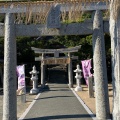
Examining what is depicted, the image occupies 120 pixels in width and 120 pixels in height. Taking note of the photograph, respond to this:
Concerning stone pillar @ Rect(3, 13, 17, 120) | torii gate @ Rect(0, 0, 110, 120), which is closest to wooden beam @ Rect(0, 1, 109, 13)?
torii gate @ Rect(0, 0, 110, 120)

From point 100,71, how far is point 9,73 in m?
3.06

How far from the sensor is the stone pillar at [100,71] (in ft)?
26.7

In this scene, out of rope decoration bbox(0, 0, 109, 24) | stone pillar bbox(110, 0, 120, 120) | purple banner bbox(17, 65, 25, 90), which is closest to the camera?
stone pillar bbox(110, 0, 120, 120)

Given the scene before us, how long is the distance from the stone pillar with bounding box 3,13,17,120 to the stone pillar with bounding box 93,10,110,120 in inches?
111

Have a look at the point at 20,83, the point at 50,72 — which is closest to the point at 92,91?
the point at 20,83

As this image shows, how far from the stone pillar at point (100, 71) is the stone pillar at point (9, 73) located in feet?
9.24

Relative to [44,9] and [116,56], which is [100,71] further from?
[44,9]

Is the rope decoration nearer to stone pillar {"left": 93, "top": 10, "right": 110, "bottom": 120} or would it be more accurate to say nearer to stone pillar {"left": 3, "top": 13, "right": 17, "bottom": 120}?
stone pillar {"left": 3, "top": 13, "right": 17, "bottom": 120}

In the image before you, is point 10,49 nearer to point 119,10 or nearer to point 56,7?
point 56,7

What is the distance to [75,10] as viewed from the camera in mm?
7789

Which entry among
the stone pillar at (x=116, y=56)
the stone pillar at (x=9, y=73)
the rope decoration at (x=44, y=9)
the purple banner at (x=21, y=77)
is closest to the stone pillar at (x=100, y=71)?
the rope decoration at (x=44, y=9)

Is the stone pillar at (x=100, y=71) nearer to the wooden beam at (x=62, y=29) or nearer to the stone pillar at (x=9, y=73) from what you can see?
the wooden beam at (x=62, y=29)

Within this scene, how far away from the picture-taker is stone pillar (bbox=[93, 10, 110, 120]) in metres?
8.13

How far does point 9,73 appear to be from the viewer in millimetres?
8078
